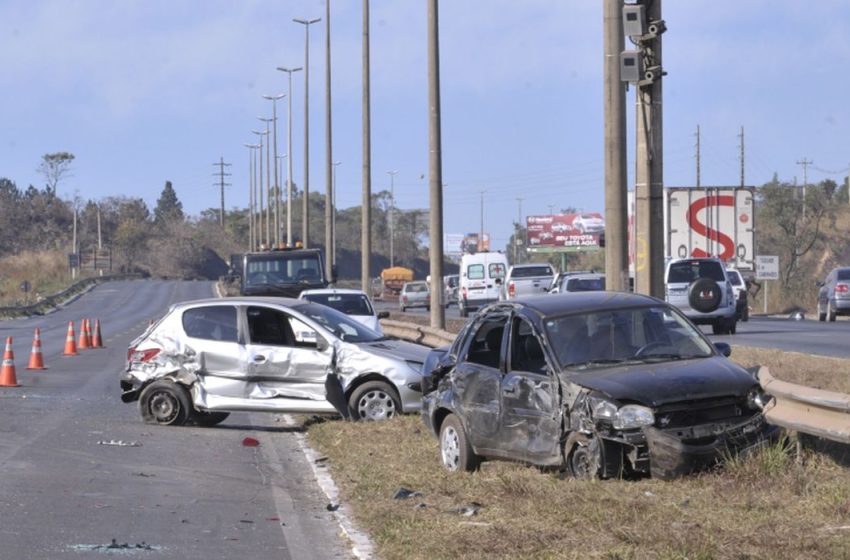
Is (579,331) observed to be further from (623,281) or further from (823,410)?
(623,281)

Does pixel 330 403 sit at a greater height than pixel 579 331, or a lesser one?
lesser

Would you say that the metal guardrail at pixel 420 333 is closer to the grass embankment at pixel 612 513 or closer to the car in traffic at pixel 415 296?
the grass embankment at pixel 612 513

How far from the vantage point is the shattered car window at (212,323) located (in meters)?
15.6

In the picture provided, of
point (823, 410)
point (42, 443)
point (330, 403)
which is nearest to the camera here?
point (823, 410)

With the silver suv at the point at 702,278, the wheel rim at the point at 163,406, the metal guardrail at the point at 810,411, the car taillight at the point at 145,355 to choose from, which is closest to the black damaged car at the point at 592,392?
the metal guardrail at the point at 810,411

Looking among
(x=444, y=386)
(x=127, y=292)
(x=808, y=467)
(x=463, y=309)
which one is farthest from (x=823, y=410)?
(x=127, y=292)

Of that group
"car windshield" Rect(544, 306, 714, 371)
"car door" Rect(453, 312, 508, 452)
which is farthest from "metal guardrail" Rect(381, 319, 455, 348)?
"car windshield" Rect(544, 306, 714, 371)

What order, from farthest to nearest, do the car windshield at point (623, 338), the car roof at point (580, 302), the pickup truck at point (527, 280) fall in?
1. the pickup truck at point (527, 280)
2. the car roof at point (580, 302)
3. the car windshield at point (623, 338)

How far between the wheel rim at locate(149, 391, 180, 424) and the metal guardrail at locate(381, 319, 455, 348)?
7.53 m

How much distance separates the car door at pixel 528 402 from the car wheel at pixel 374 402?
4305 millimetres

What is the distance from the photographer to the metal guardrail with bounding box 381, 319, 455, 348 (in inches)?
933

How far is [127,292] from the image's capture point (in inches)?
3664

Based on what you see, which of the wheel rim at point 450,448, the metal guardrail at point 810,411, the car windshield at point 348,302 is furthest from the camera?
the car windshield at point 348,302

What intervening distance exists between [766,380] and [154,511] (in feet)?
15.9
